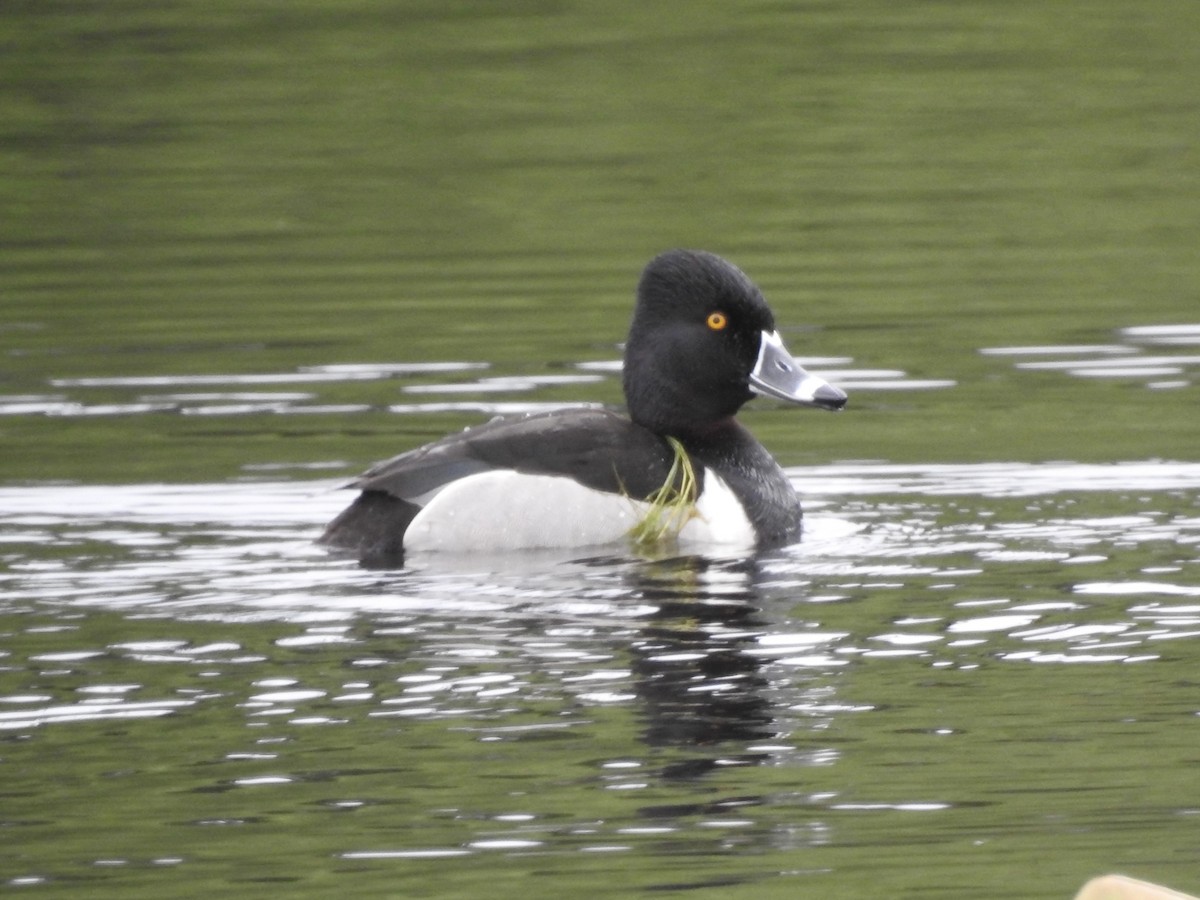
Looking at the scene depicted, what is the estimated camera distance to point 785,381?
36.7 feet

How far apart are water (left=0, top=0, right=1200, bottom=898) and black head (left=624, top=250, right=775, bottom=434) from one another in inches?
30.2

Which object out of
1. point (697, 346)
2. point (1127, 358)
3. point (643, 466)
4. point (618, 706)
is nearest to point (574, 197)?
point (1127, 358)

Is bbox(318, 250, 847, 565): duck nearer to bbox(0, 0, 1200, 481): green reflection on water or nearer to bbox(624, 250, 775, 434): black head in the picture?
bbox(624, 250, 775, 434): black head

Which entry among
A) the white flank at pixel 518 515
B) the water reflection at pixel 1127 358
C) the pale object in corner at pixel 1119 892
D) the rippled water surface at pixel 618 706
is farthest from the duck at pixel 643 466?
the pale object in corner at pixel 1119 892

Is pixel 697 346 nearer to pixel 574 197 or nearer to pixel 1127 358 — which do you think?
pixel 1127 358

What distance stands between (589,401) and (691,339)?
2466mm

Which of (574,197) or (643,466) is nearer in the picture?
(643,466)

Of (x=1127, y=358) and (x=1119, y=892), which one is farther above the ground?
(x=1119, y=892)

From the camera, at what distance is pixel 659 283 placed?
11.3 meters

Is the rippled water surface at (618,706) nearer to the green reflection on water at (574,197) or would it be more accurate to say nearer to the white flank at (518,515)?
the white flank at (518,515)

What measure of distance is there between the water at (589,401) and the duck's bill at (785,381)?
0.54 meters

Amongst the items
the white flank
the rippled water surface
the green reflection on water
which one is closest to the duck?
the white flank

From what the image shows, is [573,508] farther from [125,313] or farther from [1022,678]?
[125,313]

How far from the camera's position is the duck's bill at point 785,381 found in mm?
11016
